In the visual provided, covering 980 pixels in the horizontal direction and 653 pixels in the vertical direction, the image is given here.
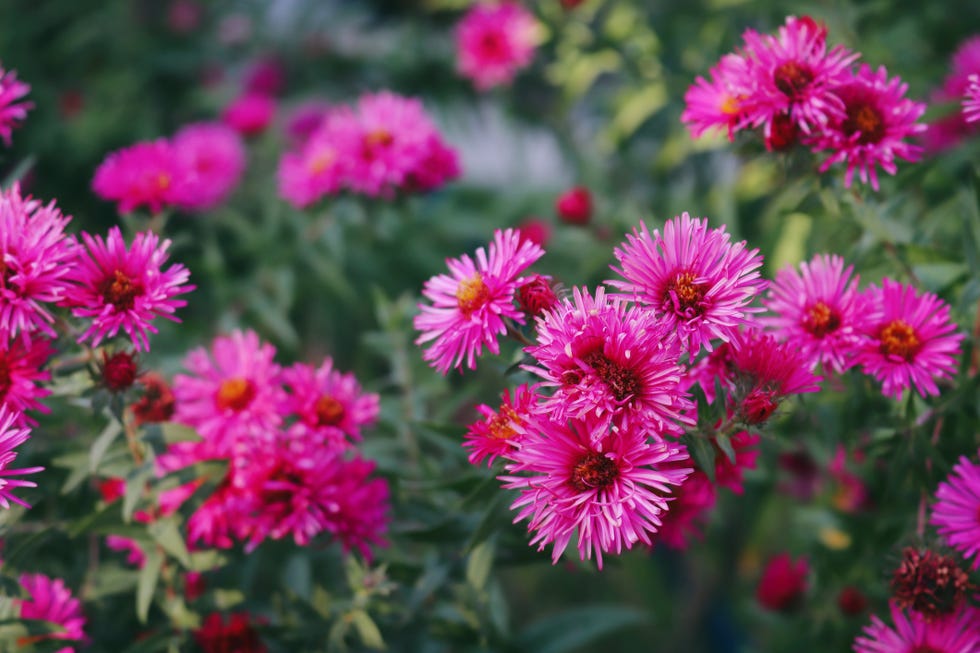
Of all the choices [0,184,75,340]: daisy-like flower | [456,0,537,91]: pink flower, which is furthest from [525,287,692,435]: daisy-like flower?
[456,0,537,91]: pink flower

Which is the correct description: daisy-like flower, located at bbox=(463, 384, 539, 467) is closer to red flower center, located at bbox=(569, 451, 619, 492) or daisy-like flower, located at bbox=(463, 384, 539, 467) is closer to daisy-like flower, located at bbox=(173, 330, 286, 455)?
red flower center, located at bbox=(569, 451, 619, 492)

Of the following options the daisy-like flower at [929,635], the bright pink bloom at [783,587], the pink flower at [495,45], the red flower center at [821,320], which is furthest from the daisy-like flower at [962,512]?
the pink flower at [495,45]

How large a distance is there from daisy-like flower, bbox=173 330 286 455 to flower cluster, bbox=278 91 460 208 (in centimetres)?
42

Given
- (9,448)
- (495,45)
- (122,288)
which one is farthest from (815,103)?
(495,45)

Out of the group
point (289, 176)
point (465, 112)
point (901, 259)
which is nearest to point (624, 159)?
point (465, 112)

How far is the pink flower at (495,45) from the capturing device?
1728 mm

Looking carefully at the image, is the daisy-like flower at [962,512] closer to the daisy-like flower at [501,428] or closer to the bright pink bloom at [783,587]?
the daisy-like flower at [501,428]

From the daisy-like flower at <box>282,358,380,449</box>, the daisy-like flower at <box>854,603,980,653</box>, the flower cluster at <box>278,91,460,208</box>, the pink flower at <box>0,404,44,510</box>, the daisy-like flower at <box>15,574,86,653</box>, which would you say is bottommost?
the daisy-like flower at <box>854,603,980,653</box>

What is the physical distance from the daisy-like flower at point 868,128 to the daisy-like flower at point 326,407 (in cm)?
52

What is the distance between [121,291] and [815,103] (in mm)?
615

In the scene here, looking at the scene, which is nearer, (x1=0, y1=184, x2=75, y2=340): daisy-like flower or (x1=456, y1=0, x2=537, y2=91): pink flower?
(x1=0, y1=184, x2=75, y2=340): daisy-like flower

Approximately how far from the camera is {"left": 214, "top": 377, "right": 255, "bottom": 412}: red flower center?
0.85 m

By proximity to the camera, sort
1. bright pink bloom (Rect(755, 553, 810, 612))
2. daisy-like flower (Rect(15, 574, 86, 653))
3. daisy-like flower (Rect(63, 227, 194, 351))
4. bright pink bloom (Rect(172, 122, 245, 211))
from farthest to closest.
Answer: bright pink bloom (Rect(172, 122, 245, 211)) < bright pink bloom (Rect(755, 553, 810, 612)) < daisy-like flower (Rect(15, 574, 86, 653)) < daisy-like flower (Rect(63, 227, 194, 351))

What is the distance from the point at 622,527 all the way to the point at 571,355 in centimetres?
13
